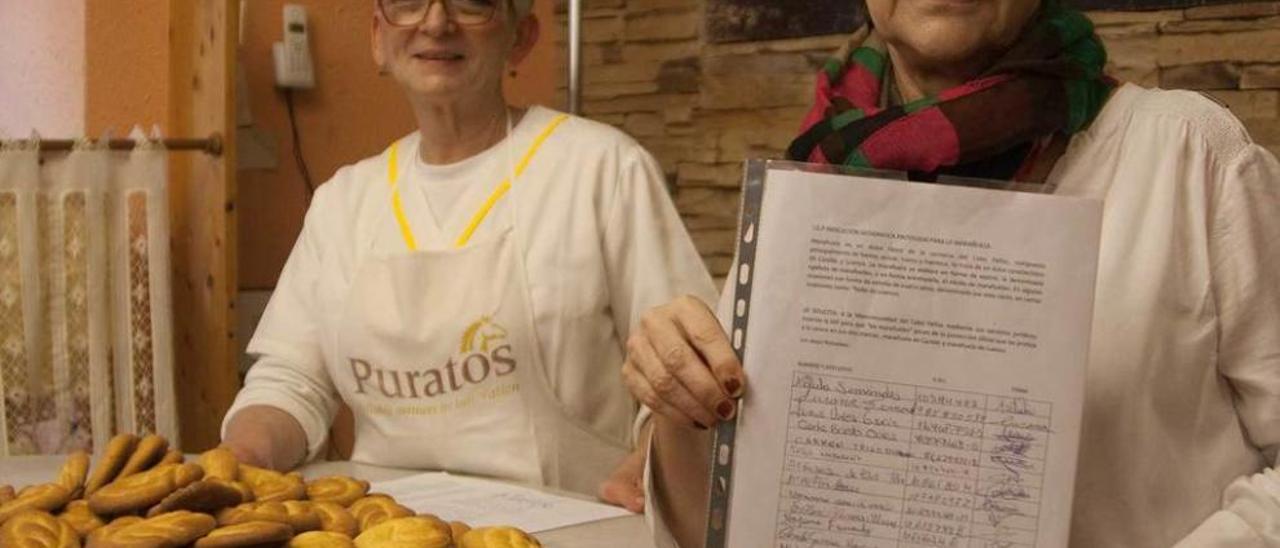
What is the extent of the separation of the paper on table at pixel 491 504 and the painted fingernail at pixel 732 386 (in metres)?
0.53

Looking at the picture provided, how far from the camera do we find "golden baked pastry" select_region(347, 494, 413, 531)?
4.51 feet

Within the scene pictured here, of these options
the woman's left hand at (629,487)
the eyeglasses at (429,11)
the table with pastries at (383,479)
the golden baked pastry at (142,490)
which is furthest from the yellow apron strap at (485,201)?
the golden baked pastry at (142,490)

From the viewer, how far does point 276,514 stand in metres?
1.28

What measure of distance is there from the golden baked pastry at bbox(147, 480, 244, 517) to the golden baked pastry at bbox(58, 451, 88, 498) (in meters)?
0.17

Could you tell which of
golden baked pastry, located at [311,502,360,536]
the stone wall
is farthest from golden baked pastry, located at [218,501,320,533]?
the stone wall

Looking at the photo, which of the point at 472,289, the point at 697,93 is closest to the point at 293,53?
the point at 697,93

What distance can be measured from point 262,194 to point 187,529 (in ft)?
5.89

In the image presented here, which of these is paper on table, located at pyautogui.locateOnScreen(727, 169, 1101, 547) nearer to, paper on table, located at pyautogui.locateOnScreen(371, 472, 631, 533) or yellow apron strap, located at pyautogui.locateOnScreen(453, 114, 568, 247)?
paper on table, located at pyautogui.locateOnScreen(371, 472, 631, 533)

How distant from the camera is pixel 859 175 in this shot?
1.02m

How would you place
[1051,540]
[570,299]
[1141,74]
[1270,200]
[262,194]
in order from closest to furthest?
1. [1051,540]
2. [1270,200]
3. [570,299]
4. [1141,74]
5. [262,194]

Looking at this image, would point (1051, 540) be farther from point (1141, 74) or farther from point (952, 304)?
point (1141, 74)

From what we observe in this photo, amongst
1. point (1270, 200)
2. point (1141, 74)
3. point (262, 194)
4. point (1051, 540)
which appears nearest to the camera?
point (1051, 540)

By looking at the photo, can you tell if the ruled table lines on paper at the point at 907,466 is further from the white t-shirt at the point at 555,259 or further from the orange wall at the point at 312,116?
the orange wall at the point at 312,116

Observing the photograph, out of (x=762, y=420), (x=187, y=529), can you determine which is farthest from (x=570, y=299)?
(x=762, y=420)
